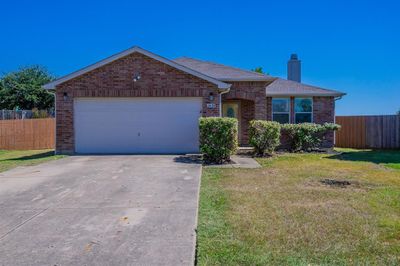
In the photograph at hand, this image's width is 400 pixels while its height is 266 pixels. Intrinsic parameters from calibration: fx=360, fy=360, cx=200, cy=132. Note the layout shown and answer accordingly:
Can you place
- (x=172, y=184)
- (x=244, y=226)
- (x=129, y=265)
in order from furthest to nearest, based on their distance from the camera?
(x=172, y=184), (x=244, y=226), (x=129, y=265)

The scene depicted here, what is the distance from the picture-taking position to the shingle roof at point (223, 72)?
53.3ft

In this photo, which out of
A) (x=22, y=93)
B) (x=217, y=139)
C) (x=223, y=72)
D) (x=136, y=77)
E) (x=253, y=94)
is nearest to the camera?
(x=217, y=139)

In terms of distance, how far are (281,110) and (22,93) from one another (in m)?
24.2

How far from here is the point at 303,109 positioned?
1788cm

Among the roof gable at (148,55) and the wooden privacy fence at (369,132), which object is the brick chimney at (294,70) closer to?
the wooden privacy fence at (369,132)

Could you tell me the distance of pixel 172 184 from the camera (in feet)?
25.8

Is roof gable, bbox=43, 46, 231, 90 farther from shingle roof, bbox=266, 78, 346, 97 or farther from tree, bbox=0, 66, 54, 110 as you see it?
tree, bbox=0, 66, 54, 110

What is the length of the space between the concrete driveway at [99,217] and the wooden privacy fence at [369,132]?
12.9 metres

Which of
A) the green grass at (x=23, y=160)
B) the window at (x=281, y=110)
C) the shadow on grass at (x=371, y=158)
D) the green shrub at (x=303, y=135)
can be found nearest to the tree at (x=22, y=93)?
the green grass at (x=23, y=160)

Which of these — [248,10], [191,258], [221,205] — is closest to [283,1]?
[248,10]

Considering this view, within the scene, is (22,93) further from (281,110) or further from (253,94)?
(281,110)

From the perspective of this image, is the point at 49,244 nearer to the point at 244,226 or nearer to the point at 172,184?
the point at 244,226

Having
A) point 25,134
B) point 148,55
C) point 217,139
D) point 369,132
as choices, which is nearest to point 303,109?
point 369,132

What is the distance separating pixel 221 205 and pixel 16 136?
55.1 ft
